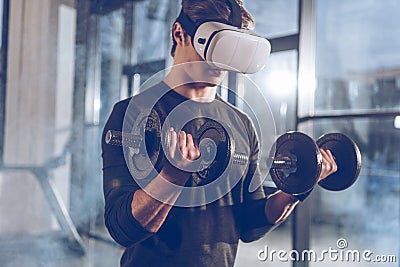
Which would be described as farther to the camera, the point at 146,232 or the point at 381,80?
the point at 381,80

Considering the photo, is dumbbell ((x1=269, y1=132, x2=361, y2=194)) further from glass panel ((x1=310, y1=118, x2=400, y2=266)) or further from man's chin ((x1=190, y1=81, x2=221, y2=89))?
glass panel ((x1=310, y1=118, x2=400, y2=266))

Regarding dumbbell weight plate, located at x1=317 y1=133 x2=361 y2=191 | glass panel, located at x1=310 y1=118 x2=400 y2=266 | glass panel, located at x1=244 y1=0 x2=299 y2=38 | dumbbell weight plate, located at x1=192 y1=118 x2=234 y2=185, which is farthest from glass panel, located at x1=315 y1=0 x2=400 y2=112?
dumbbell weight plate, located at x1=192 y1=118 x2=234 y2=185

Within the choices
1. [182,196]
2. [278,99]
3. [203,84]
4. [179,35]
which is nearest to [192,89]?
[203,84]

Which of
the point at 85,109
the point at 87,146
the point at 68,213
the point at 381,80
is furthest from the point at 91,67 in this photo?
the point at 381,80

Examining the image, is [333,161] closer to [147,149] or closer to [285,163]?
[285,163]

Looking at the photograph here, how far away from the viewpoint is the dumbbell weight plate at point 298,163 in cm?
90

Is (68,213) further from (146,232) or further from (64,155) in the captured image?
(146,232)

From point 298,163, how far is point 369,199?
109 inches

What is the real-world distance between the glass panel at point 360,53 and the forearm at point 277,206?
99 centimetres

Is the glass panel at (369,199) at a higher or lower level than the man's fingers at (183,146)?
lower

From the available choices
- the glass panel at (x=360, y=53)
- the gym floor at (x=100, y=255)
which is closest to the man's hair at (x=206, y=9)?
the gym floor at (x=100, y=255)

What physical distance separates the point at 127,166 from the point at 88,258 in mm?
985

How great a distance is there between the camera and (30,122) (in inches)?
63.8

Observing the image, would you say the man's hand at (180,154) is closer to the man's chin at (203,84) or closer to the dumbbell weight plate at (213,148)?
the dumbbell weight plate at (213,148)
